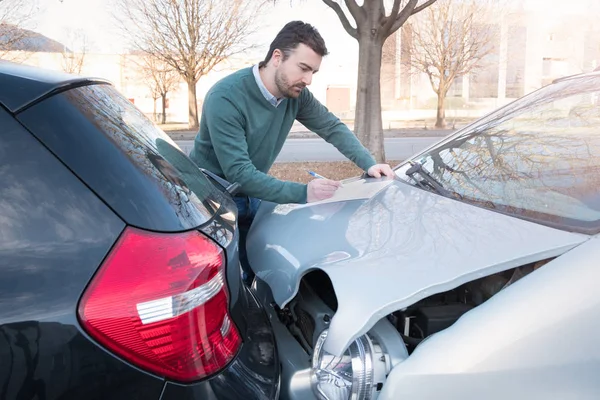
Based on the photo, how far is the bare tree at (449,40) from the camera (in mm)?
25094

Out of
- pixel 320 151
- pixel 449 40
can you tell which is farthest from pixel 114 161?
pixel 449 40

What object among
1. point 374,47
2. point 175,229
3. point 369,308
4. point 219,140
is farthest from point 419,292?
point 374,47

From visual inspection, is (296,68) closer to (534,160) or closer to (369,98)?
(534,160)

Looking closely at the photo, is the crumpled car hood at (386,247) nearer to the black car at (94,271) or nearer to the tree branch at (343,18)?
the black car at (94,271)

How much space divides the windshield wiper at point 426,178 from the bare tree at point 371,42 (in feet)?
22.0

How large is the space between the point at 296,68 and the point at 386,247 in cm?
133

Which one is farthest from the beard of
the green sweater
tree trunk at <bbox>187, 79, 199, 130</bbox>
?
tree trunk at <bbox>187, 79, 199, 130</bbox>

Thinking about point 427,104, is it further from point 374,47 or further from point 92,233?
point 92,233

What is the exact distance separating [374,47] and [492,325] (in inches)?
329

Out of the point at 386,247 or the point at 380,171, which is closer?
the point at 386,247

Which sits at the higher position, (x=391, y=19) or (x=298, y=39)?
(x=391, y=19)

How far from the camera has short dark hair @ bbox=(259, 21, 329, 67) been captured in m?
2.88

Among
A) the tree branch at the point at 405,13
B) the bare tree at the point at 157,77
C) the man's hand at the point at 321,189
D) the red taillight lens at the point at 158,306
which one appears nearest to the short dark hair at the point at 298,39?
the man's hand at the point at 321,189

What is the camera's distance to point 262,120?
3039 mm
